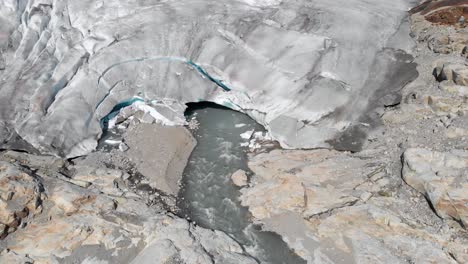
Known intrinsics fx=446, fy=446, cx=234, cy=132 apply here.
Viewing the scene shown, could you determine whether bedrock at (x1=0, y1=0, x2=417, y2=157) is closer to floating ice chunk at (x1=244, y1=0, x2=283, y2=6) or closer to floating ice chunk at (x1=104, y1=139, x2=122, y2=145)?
floating ice chunk at (x1=244, y1=0, x2=283, y2=6)

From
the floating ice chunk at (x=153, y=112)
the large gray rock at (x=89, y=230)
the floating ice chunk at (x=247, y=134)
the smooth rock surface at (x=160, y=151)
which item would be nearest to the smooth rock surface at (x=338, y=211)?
the floating ice chunk at (x=247, y=134)

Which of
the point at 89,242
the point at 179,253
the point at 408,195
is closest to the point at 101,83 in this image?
the point at 89,242

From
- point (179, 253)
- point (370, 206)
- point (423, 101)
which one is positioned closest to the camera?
point (179, 253)

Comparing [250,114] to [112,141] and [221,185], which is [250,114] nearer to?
[221,185]

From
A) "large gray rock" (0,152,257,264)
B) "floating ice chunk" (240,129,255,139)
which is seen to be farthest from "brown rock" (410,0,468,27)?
"large gray rock" (0,152,257,264)

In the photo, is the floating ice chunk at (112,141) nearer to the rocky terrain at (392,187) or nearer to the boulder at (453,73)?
the rocky terrain at (392,187)

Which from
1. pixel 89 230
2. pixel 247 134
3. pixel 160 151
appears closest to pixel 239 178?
pixel 247 134

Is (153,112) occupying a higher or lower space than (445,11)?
lower

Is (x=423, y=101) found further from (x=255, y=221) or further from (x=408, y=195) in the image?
(x=255, y=221)
